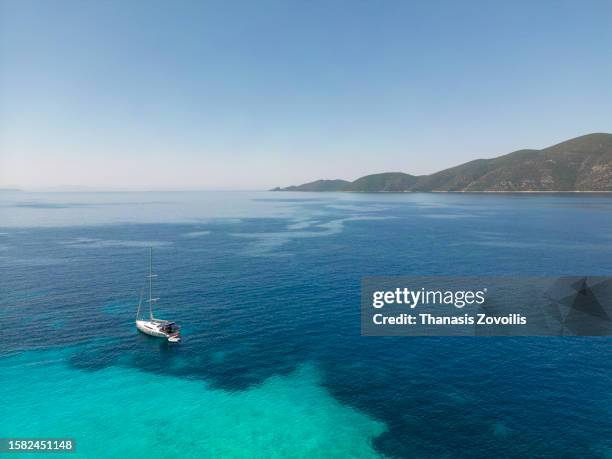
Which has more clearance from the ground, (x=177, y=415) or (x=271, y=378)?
(x=271, y=378)

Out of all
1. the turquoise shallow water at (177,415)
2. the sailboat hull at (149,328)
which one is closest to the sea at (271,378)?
the turquoise shallow water at (177,415)

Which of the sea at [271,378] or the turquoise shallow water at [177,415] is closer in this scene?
the turquoise shallow water at [177,415]

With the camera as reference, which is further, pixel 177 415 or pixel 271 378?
pixel 271 378

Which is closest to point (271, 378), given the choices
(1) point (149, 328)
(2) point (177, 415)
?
(2) point (177, 415)

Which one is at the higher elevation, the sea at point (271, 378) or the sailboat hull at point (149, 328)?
the sailboat hull at point (149, 328)

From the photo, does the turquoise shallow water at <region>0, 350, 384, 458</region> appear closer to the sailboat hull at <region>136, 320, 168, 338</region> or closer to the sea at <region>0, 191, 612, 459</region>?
the sea at <region>0, 191, 612, 459</region>

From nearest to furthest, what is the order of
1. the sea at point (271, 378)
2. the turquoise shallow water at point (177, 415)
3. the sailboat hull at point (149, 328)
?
1. the turquoise shallow water at point (177, 415)
2. the sea at point (271, 378)
3. the sailboat hull at point (149, 328)

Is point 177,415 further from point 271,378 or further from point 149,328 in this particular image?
point 149,328

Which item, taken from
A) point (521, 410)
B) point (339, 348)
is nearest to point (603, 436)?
point (521, 410)

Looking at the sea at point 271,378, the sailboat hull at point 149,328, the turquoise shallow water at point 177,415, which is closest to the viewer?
the turquoise shallow water at point 177,415

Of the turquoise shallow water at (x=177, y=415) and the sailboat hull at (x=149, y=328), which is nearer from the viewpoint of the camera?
the turquoise shallow water at (x=177, y=415)

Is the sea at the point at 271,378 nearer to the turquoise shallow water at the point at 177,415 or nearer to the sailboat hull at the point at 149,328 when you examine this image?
the turquoise shallow water at the point at 177,415

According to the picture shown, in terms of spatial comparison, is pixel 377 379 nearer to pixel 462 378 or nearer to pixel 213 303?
pixel 462 378
